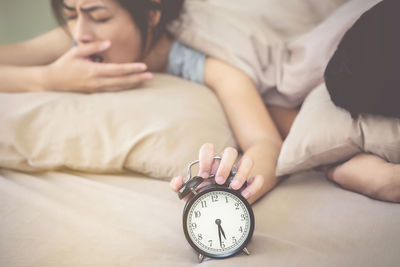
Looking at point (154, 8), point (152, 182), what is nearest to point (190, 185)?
point (152, 182)

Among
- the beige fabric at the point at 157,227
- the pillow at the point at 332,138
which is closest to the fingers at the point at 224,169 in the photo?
the beige fabric at the point at 157,227

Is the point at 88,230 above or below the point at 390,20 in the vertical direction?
below

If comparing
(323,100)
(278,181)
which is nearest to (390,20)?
(323,100)

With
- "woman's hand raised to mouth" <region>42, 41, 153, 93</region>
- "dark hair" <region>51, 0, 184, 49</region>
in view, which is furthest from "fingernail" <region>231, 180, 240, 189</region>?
"dark hair" <region>51, 0, 184, 49</region>

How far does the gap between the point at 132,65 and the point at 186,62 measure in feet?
0.89

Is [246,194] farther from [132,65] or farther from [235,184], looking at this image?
[132,65]

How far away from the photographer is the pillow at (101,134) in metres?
0.90

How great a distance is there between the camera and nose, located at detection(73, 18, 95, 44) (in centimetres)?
113

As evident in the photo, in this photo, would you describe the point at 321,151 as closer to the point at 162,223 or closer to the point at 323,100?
the point at 323,100

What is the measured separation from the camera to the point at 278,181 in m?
0.88

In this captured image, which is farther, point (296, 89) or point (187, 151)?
point (296, 89)

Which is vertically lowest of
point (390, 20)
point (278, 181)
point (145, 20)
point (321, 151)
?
point (278, 181)

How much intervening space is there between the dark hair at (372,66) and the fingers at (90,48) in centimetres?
78

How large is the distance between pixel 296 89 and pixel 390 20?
429mm
